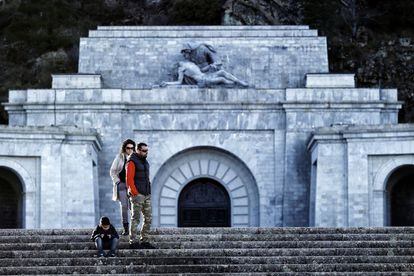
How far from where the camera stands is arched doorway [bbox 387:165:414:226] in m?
46.8

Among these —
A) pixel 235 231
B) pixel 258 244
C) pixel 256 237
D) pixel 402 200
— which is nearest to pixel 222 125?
pixel 402 200

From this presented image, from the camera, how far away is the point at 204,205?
47438 mm

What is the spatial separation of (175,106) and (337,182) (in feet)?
20.1

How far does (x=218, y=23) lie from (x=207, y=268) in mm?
42361

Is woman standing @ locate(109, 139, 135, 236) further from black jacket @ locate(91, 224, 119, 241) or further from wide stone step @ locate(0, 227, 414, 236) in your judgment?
black jacket @ locate(91, 224, 119, 241)

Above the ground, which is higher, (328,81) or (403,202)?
(328,81)

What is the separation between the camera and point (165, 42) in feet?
163

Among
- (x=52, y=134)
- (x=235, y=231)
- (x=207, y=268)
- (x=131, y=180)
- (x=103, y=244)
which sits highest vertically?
(x=52, y=134)

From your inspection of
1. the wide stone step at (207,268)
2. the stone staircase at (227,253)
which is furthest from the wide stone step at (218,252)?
the wide stone step at (207,268)

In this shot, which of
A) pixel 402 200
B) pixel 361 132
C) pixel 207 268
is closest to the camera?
pixel 207 268

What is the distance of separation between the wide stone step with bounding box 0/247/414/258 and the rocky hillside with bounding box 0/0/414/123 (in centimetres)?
3824

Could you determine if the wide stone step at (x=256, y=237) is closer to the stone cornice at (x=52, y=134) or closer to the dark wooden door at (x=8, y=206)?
the stone cornice at (x=52, y=134)

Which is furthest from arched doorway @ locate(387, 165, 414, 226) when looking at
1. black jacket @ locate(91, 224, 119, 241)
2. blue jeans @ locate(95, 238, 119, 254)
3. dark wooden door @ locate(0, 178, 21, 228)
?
blue jeans @ locate(95, 238, 119, 254)

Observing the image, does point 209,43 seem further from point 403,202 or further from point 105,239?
point 105,239
